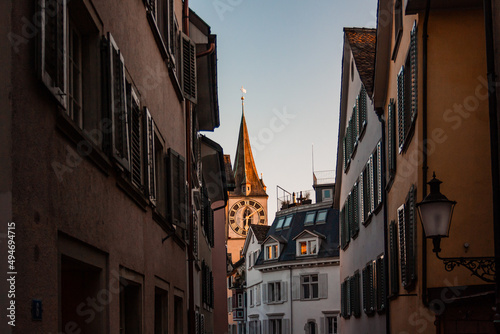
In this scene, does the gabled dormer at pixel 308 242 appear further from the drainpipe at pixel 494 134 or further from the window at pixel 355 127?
the drainpipe at pixel 494 134

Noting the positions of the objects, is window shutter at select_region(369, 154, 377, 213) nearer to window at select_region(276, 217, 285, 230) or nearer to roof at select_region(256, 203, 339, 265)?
roof at select_region(256, 203, 339, 265)

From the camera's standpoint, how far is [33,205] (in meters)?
4.75

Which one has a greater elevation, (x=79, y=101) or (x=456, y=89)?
(x=456, y=89)

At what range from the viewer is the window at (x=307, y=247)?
2140 inches

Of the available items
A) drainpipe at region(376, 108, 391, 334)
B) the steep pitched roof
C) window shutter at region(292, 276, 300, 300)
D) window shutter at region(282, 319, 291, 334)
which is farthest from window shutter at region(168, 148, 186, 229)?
the steep pitched roof

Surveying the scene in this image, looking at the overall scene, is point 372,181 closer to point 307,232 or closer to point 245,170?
point 307,232

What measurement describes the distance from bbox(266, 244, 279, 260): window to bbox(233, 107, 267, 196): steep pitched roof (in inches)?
2301

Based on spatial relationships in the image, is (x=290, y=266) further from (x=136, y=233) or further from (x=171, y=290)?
(x=136, y=233)

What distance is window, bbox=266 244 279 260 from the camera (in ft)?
189

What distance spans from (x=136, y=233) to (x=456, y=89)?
523 cm

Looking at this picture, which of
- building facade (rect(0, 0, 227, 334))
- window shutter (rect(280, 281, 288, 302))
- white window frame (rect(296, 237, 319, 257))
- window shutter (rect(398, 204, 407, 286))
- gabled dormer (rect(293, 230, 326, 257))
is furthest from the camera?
window shutter (rect(280, 281, 288, 302))

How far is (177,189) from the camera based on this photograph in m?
12.8

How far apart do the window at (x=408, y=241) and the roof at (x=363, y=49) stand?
6.21 metres

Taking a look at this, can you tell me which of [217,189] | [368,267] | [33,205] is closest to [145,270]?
[33,205]
